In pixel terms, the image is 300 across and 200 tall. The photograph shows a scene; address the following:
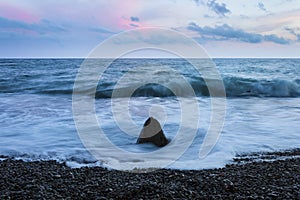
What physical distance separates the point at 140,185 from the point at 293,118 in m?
5.87

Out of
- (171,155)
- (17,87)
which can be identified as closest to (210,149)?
(171,155)

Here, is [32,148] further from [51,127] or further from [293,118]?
[293,118]

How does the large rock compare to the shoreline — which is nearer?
the shoreline

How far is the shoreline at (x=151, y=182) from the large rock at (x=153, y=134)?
56.8 inches

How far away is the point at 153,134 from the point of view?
530 centimetres

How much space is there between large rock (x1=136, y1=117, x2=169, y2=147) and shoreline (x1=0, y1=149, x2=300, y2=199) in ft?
4.74

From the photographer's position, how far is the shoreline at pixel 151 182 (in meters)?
2.93

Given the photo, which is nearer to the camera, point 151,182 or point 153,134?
point 151,182

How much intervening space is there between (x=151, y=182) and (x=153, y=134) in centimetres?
209

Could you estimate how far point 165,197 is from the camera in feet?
9.35

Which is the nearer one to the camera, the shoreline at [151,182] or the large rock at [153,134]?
the shoreline at [151,182]

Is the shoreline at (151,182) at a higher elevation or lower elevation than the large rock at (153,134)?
lower

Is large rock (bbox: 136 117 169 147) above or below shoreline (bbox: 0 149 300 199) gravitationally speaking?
above

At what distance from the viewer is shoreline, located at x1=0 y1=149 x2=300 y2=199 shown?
2.93m
